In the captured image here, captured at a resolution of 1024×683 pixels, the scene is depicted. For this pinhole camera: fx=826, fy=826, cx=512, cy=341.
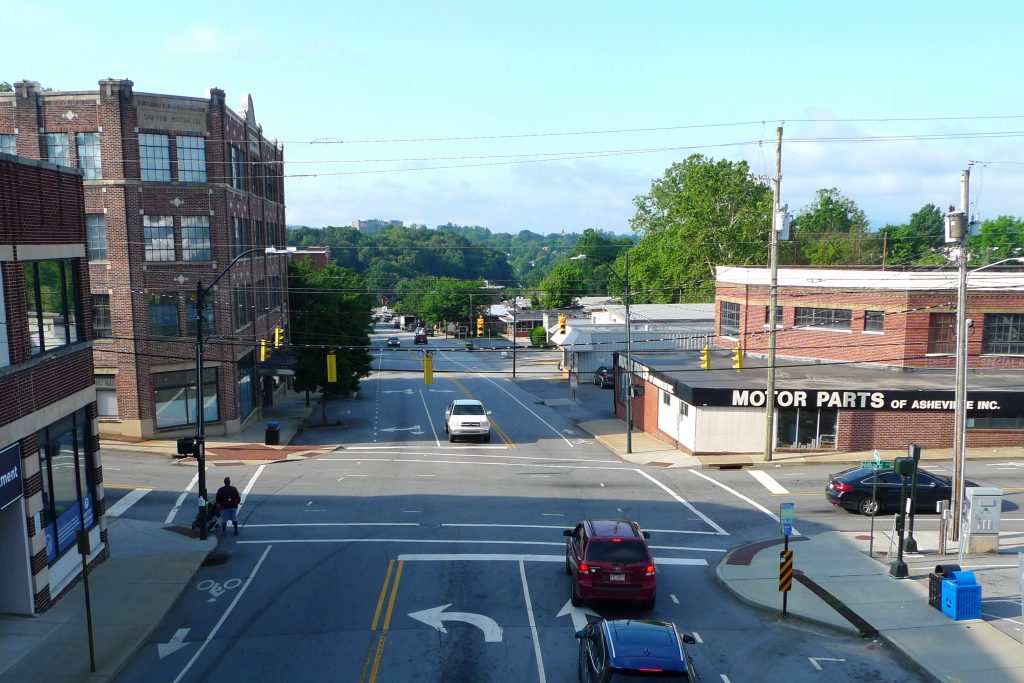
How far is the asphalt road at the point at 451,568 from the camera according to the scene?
14.6 metres

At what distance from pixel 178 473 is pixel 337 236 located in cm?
17089

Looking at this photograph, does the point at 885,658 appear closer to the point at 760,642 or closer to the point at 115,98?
the point at 760,642

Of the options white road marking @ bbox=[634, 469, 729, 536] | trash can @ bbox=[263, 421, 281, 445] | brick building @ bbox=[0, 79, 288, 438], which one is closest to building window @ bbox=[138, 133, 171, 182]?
brick building @ bbox=[0, 79, 288, 438]

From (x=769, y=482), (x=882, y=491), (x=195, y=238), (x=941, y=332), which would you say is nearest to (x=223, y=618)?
(x=882, y=491)

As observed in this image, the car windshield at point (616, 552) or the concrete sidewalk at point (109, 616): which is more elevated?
the car windshield at point (616, 552)

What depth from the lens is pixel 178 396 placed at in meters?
40.1

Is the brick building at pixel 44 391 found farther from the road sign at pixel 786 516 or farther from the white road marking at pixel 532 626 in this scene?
the road sign at pixel 786 516

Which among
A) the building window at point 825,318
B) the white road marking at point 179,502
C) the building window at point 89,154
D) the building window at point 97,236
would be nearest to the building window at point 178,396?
the building window at point 97,236

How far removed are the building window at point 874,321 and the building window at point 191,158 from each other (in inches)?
1278

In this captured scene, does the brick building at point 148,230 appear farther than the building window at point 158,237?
No

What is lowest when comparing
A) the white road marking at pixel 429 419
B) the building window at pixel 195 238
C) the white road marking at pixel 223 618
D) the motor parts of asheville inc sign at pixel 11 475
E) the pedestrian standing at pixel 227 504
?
the white road marking at pixel 429 419

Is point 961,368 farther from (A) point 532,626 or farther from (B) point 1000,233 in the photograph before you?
(B) point 1000,233

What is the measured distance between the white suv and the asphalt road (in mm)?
1388

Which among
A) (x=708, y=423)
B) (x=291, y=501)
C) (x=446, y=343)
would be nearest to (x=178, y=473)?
(x=291, y=501)
